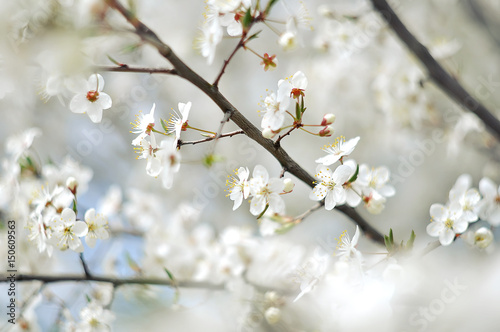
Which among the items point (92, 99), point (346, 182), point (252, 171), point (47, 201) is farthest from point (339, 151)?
point (252, 171)

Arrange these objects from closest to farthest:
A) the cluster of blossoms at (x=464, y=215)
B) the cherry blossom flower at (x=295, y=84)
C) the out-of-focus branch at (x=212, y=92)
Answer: the out-of-focus branch at (x=212, y=92)
the cherry blossom flower at (x=295, y=84)
the cluster of blossoms at (x=464, y=215)

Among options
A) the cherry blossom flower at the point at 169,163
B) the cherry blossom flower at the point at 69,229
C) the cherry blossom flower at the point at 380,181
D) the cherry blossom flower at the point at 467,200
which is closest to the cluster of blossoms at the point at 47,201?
the cherry blossom flower at the point at 69,229

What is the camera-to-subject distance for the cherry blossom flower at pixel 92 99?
64 centimetres

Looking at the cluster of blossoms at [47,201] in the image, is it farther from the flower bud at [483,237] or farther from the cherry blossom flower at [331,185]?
the flower bud at [483,237]

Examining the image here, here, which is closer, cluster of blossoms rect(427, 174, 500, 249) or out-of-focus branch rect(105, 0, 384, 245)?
out-of-focus branch rect(105, 0, 384, 245)

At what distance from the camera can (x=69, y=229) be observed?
73 centimetres

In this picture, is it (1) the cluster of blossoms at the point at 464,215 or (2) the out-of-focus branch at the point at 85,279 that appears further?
(2) the out-of-focus branch at the point at 85,279

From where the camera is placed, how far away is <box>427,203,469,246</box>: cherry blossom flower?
0.69 metres

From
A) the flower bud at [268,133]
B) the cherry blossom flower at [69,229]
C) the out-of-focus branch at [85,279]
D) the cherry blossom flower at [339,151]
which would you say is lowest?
the out-of-focus branch at [85,279]

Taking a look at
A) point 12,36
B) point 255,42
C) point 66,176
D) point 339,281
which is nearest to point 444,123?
point 339,281

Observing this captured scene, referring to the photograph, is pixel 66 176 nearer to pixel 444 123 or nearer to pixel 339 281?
pixel 339 281

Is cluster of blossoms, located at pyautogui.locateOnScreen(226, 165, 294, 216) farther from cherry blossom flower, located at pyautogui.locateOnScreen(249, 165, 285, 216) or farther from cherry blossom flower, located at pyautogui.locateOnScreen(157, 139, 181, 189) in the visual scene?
cherry blossom flower, located at pyautogui.locateOnScreen(157, 139, 181, 189)

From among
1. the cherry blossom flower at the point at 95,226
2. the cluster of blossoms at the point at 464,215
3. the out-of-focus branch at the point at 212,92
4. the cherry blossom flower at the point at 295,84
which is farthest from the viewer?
the cherry blossom flower at the point at 95,226

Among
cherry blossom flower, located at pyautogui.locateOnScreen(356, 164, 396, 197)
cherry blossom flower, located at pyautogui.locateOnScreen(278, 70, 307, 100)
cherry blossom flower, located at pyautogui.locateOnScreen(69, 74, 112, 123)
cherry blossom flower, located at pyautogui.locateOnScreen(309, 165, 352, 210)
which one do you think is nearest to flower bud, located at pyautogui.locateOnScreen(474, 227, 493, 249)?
cherry blossom flower, located at pyautogui.locateOnScreen(356, 164, 396, 197)
